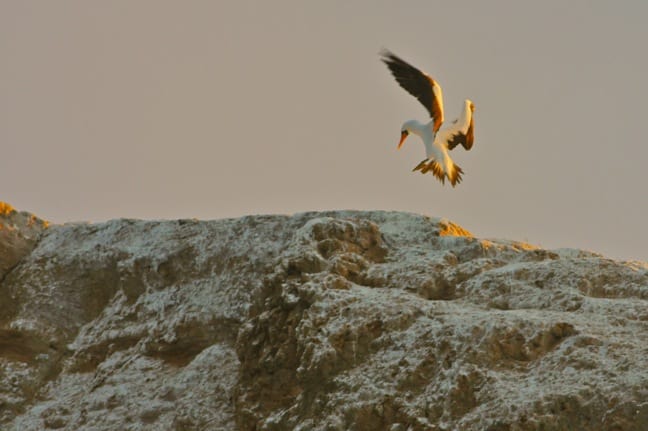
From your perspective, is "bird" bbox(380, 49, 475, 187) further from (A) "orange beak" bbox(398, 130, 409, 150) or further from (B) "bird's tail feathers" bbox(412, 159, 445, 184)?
(A) "orange beak" bbox(398, 130, 409, 150)

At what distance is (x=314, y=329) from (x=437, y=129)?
620 cm

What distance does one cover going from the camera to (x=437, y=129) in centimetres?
1722

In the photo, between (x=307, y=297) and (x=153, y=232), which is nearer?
(x=307, y=297)

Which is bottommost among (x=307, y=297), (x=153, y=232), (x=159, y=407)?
(x=159, y=407)

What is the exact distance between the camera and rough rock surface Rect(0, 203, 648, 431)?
10.6 m

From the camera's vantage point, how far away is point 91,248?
1580 cm

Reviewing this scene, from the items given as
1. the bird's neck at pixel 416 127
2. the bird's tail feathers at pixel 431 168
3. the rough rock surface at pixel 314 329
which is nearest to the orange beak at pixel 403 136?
the bird's neck at pixel 416 127

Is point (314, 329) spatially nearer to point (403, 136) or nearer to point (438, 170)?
point (438, 170)

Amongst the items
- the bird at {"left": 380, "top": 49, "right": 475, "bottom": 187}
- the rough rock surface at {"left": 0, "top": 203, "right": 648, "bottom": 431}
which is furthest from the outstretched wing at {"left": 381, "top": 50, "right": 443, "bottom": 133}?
the rough rock surface at {"left": 0, "top": 203, "right": 648, "bottom": 431}

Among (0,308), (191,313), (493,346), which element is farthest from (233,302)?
(493,346)

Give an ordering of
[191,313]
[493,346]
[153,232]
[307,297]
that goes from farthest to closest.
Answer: [153,232] < [191,313] < [307,297] < [493,346]

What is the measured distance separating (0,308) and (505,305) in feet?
23.4

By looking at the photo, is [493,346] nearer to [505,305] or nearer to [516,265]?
[505,305]

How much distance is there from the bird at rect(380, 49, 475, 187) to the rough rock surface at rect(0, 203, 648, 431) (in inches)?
91.2
